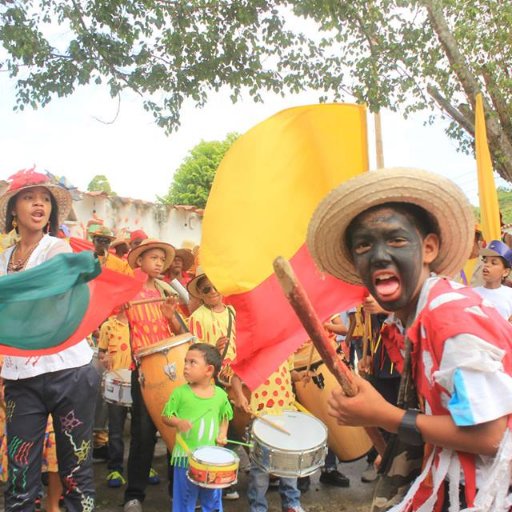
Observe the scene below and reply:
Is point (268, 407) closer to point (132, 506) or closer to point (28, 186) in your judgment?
point (132, 506)

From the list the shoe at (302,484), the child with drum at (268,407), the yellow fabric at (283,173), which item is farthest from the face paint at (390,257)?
the shoe at (302,484)

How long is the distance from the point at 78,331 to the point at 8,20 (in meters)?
5.50

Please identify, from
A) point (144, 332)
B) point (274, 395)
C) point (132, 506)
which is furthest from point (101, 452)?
point (274, 395)

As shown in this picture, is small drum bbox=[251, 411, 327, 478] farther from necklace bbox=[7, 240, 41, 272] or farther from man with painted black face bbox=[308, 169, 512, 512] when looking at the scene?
man with painted black face bbox=[308, 169, 512, 512]

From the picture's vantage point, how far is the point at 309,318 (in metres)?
1.49

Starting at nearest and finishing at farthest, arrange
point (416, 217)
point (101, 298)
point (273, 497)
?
point (416, 217) → point (101, 298) → point (273, 497)

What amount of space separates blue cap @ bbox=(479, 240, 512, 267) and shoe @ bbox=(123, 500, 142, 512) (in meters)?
3.96

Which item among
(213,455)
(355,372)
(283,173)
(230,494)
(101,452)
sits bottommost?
(101,452)

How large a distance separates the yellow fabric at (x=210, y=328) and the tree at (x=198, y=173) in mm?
29190

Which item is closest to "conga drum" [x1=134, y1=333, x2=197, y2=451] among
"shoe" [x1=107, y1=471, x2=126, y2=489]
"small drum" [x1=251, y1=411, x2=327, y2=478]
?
"small drum" [x1=251, y1=411, x2=327, y2=478]

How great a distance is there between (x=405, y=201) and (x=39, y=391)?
7.76ft

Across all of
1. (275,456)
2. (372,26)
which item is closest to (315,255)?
(275,456)

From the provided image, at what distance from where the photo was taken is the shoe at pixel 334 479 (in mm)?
5453

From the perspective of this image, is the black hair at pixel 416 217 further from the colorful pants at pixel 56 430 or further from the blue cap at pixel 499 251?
the blue cap at pixel 499 251
